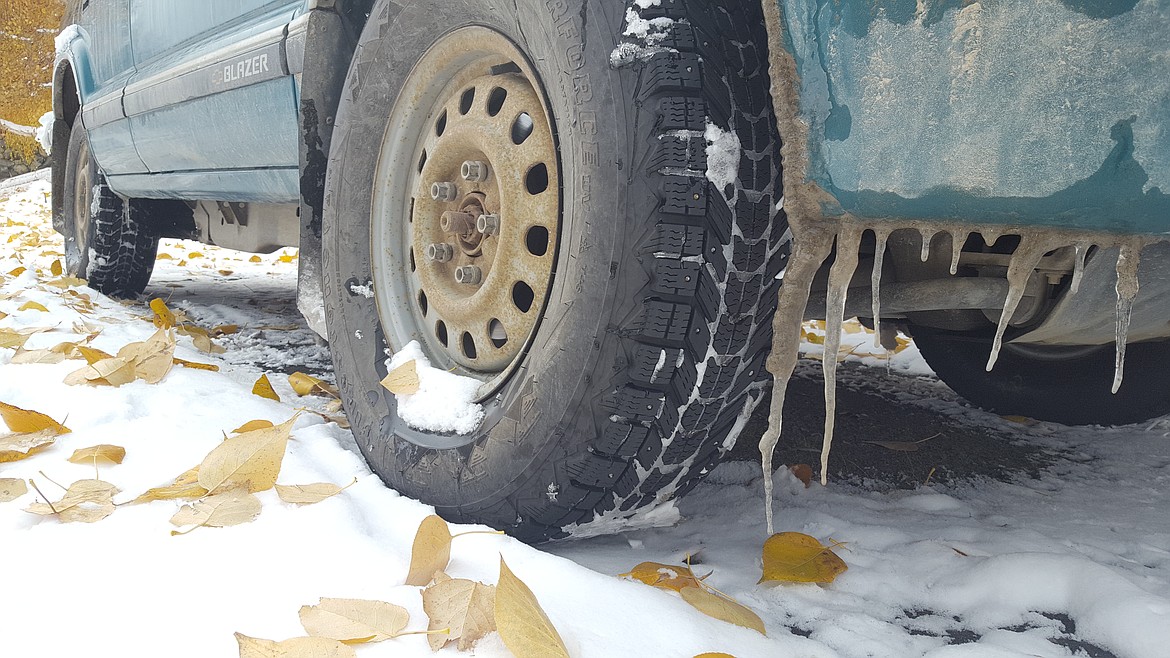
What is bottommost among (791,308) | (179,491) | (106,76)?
(179,491)

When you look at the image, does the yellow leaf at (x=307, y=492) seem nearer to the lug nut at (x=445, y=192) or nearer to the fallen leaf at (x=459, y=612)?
the fallen leaf at (x=459, y=612)

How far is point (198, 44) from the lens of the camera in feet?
7.82

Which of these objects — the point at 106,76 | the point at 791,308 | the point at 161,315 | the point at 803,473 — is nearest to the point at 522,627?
the point at 791,308

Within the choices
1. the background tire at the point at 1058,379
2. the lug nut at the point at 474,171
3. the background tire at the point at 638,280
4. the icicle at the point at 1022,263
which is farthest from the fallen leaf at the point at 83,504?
the background tire at the point at 1058,379

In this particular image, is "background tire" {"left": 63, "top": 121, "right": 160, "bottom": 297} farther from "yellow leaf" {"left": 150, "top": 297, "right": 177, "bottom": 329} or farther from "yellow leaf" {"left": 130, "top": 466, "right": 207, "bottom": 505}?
"yellow leaf" {"left": 130, "top": 466, "right": 207, "bottom": 505}

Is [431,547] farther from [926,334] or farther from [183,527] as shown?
[926,334]

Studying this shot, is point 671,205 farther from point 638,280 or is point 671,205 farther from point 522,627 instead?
point 522,627

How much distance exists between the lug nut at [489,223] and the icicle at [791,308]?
1.67ft

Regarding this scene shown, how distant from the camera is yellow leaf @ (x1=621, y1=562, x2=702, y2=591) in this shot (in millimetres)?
1047

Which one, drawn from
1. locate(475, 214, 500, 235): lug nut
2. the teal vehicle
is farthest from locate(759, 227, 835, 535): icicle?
locate(475, 214, 500, 235): lug nut

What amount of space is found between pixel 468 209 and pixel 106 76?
290 cm

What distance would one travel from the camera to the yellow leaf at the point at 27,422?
1377mm

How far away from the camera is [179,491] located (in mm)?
1152

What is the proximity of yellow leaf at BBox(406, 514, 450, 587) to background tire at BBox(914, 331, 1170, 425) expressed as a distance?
1255mm
